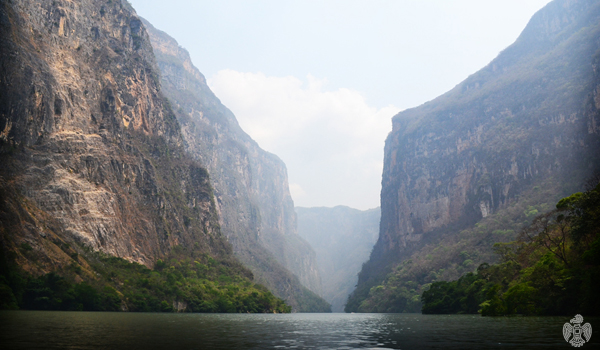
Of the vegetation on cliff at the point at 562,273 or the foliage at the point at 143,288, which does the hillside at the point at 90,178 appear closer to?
the foliage at the point at 143,288

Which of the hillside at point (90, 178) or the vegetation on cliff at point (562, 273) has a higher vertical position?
the hillside at point (90, 178)

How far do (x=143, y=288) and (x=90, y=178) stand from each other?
3250 cm

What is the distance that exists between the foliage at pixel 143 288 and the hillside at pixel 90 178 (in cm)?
32

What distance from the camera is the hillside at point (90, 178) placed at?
84.1 meters

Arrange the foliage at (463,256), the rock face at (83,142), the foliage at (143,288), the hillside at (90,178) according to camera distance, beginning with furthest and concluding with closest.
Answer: the foliage at (463,256) → the rock face at (83,142) → the hillside at (90,178) → the foliage at (143,288)

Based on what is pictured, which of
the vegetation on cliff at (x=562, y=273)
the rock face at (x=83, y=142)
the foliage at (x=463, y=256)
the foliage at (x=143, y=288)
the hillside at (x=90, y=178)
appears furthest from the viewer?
the foliage at (x=463, y=256)

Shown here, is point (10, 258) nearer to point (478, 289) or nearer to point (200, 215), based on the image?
point (478, 289)

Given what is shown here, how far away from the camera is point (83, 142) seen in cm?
11525

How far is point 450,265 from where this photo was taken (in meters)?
176

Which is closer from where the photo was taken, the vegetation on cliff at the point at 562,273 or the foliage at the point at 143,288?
the vegetation on cliff at the point at 562,273

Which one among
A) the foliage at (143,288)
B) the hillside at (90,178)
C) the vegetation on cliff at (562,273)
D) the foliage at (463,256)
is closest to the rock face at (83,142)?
the hillside at (90,178)

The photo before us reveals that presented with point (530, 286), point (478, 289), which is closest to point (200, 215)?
point (478, 289)

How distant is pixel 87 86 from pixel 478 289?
11312 centimetres

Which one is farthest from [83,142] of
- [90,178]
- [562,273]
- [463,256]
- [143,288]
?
[463,256]
